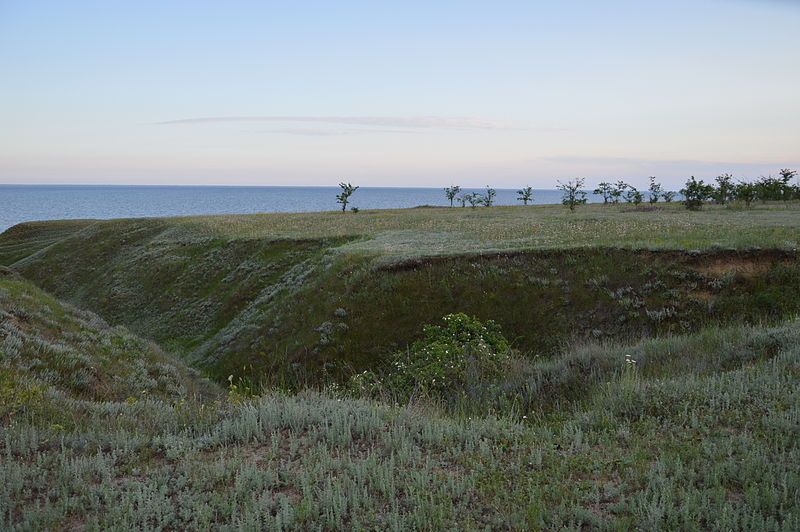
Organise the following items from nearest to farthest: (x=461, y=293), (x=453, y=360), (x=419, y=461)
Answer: (x=419, y=461) → (x=453, y=360) → (x=461, y=293)

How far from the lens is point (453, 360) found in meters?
12.8

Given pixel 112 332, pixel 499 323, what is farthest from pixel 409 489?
pixel 112 332

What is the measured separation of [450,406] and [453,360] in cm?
333

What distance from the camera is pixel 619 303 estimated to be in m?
17.5

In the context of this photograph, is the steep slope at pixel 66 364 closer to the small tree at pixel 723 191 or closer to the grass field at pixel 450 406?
the grass field at pixel 450 406

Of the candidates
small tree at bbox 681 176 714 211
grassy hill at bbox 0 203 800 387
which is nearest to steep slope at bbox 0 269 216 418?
grassy hill at bbox 0 203 800 387

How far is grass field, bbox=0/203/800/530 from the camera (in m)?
5.25

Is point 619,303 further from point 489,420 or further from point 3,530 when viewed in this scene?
point 3,530

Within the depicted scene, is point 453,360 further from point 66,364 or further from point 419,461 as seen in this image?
point 66,364

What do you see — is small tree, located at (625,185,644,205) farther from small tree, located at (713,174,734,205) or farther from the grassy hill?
the grassy hill

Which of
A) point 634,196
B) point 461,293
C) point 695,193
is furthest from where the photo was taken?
point 634,196

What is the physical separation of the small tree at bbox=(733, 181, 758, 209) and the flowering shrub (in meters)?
41.8

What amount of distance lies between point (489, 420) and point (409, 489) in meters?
2.24

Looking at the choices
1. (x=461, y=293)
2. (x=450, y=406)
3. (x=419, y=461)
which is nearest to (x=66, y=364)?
(x=450, y=406)
